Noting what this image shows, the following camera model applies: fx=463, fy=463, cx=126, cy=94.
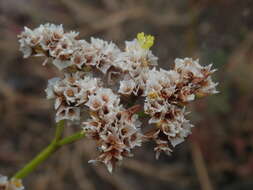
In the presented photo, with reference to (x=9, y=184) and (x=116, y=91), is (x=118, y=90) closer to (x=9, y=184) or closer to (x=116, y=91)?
(x=116, y=91)

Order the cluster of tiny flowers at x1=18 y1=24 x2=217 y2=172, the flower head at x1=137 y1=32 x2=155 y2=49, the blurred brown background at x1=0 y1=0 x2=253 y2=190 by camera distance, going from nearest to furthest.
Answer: the cluster of tiny flowers at x1=18 y1=24 x2=217 y2=172 → the flower head at x1=137 y1=32 x2=155 y2=49 → the blurred brown background at x1=0 y1=0 x2=253 y2=190

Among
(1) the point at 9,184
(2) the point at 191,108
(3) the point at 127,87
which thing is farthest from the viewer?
(2) the point at 191,108

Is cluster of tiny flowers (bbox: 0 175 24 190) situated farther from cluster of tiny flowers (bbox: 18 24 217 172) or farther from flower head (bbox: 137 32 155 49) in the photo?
flower head (bbox: 137 32 155 49)

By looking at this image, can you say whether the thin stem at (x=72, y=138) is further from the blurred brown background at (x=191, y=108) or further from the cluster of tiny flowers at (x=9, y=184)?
the blurred brown background at (x=191, y=108)

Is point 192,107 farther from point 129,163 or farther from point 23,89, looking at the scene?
point 23,89

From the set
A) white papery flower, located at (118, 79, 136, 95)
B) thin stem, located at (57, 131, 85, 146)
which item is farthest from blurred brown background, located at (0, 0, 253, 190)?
thin stem, located at (57, 131, 85, 146)

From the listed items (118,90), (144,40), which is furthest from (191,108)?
(118,90)
